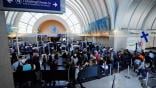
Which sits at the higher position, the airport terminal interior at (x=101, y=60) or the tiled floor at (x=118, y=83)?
the airport terminal interior at (x=101, y=60)

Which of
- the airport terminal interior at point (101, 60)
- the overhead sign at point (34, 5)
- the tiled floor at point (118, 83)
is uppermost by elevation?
the overhead sign at point (34, 5)

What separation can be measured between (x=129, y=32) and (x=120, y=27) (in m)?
2.16

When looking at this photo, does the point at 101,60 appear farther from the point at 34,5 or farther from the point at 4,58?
the point at 4,58

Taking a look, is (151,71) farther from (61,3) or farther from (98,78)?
(61,3)

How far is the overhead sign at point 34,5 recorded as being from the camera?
4762mm

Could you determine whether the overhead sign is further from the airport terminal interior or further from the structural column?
the structural column

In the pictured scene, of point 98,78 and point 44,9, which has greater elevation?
point 44,9

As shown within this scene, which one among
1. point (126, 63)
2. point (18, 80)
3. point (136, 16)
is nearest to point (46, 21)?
point (136, 16)

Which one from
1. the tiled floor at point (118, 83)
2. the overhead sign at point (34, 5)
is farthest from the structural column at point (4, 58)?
the tiled floor at point (118, 83)

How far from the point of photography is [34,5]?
5.15 m

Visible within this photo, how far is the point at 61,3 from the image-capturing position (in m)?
5.64

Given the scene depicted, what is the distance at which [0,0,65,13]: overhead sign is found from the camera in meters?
4.76

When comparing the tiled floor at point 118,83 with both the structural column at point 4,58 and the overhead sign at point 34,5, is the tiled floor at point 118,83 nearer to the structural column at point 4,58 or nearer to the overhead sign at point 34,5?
the structural column at point 4,58

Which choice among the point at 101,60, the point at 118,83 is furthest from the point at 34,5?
the point at 101,60
